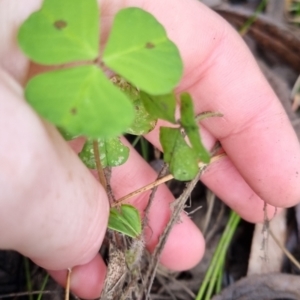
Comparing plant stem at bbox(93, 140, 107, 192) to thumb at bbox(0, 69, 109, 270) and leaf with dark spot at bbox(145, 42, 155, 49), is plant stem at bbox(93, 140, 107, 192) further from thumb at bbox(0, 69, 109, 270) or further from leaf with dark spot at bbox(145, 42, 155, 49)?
leaf with dark spot at bbox(145, 42, 155, 49)

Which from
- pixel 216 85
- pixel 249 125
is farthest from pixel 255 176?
pixel 216 85

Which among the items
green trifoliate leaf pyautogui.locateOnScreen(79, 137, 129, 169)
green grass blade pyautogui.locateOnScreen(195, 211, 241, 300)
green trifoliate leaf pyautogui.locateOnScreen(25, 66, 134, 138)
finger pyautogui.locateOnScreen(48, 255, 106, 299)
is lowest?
green grass blade pyautogui.locateOnScreen(195, 211, 241, 300)

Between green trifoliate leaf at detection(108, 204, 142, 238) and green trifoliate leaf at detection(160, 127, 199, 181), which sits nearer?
green trifoliate leaf at detection(160, 127, 199, 181)

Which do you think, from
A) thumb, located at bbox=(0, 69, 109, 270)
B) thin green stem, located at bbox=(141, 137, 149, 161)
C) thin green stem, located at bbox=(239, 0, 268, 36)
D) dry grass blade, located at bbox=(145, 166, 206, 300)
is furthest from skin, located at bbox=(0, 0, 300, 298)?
thin green stem, located at bbox=(239, 0, 268, 36)

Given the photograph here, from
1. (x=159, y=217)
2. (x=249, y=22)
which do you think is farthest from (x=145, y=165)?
(x=249, y=22)

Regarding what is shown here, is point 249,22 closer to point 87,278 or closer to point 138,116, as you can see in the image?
point 138,116

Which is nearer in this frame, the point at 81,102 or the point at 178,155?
the point at 81,102

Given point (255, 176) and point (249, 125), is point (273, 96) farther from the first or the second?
point (255, 176)
